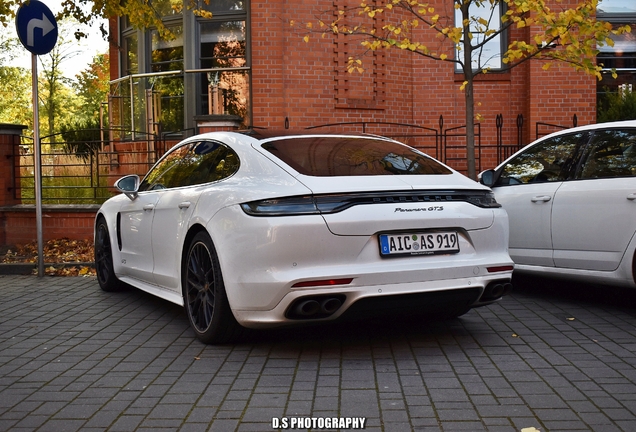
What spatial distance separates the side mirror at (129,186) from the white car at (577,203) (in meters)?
3.26

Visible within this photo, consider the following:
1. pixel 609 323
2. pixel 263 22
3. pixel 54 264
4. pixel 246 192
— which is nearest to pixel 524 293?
pixel 609 323

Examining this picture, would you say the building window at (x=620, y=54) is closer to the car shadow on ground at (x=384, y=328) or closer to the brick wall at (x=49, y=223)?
the car shadow on ground at (x=384, y=328)

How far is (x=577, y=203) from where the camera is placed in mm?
6711

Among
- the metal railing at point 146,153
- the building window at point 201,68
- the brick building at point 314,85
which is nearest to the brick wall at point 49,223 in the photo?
the metal railing at point 146,153

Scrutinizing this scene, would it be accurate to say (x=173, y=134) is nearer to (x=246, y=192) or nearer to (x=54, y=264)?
(x=54, y=264)

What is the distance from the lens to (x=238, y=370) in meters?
4.79

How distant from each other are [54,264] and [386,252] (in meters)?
6.52

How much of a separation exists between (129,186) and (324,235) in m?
3.03

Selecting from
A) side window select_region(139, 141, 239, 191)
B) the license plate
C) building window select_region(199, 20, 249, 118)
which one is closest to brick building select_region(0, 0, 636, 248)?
building window select_region(199, 20, 249, 118)

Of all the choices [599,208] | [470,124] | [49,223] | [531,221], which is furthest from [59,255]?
[599,208]

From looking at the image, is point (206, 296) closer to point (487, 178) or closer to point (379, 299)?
point (379, 299)

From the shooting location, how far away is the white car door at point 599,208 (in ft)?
20.7

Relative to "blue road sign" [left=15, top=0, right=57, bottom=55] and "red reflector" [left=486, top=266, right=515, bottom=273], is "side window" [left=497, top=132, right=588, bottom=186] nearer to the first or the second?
"red reflector" [left=486, top=266, right=515, bottom=273]

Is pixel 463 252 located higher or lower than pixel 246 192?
lower
